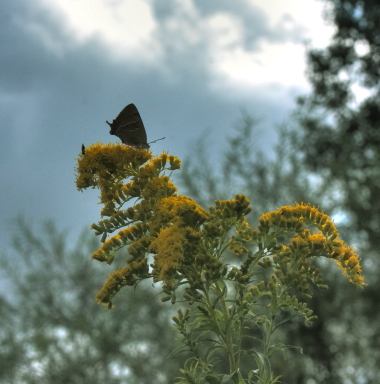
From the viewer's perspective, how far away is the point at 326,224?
8.78 feet

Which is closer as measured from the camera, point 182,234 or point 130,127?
point 182,234

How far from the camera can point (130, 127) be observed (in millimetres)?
2895

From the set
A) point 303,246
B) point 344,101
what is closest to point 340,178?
point 344,101

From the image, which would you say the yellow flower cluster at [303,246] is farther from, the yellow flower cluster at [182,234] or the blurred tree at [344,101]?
the blurred tree at [344,101]

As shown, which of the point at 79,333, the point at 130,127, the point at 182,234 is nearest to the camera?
the point at 182,234

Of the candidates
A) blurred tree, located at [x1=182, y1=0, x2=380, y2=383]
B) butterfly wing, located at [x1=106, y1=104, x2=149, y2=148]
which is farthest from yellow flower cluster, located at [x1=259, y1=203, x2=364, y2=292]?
blurred tree, located at [x1=182, y1=0, x2=380, y2=383]

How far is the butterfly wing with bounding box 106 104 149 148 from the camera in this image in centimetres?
280

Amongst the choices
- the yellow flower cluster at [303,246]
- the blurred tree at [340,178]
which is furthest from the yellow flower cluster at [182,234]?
the blurred tree at [340,178]

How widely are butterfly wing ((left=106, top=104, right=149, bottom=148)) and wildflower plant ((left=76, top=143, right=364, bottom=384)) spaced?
11cm

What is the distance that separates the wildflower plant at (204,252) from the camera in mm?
2230

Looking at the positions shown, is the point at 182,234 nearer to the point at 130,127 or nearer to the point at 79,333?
the point at 130,127

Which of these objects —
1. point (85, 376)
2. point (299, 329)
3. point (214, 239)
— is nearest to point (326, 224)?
point (214, 239)

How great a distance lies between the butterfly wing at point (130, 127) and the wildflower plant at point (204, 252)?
0.11 metres

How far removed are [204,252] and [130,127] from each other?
100 centimetres
